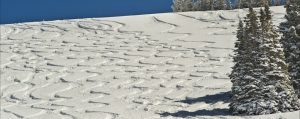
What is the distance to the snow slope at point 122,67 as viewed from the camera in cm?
1398

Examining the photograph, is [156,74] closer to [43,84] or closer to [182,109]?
[43,84]

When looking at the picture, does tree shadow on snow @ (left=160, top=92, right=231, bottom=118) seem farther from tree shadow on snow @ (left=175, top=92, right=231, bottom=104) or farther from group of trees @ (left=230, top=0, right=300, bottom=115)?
group of trees @ (left=230, top=0, right=300, bottom=115)

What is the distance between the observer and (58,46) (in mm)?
26703

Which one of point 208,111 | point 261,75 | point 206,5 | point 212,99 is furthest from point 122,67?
point 206,5

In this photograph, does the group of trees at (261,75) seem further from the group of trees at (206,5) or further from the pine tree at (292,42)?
the group of trees at (206,5)

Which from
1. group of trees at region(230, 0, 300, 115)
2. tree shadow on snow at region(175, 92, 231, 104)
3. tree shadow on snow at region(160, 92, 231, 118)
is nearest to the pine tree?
group of trees at region(230, 0, 300, 115)

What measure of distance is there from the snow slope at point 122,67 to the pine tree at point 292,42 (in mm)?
1435

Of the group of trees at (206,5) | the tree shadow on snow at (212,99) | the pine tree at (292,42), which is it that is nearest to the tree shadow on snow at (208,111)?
the tree shadow on snow at (212,99)

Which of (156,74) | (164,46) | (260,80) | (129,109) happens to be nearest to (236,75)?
(260,80)

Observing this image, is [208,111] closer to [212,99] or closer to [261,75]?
[212,99]

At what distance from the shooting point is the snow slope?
13983 mm

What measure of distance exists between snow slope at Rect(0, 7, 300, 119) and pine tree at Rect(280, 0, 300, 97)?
1.43 m

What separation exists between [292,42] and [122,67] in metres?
8.87

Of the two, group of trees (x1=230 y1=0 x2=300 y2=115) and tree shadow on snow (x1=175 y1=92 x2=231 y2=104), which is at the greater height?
group of trees (x1=230 y1=0 x2=300 y2=115)
